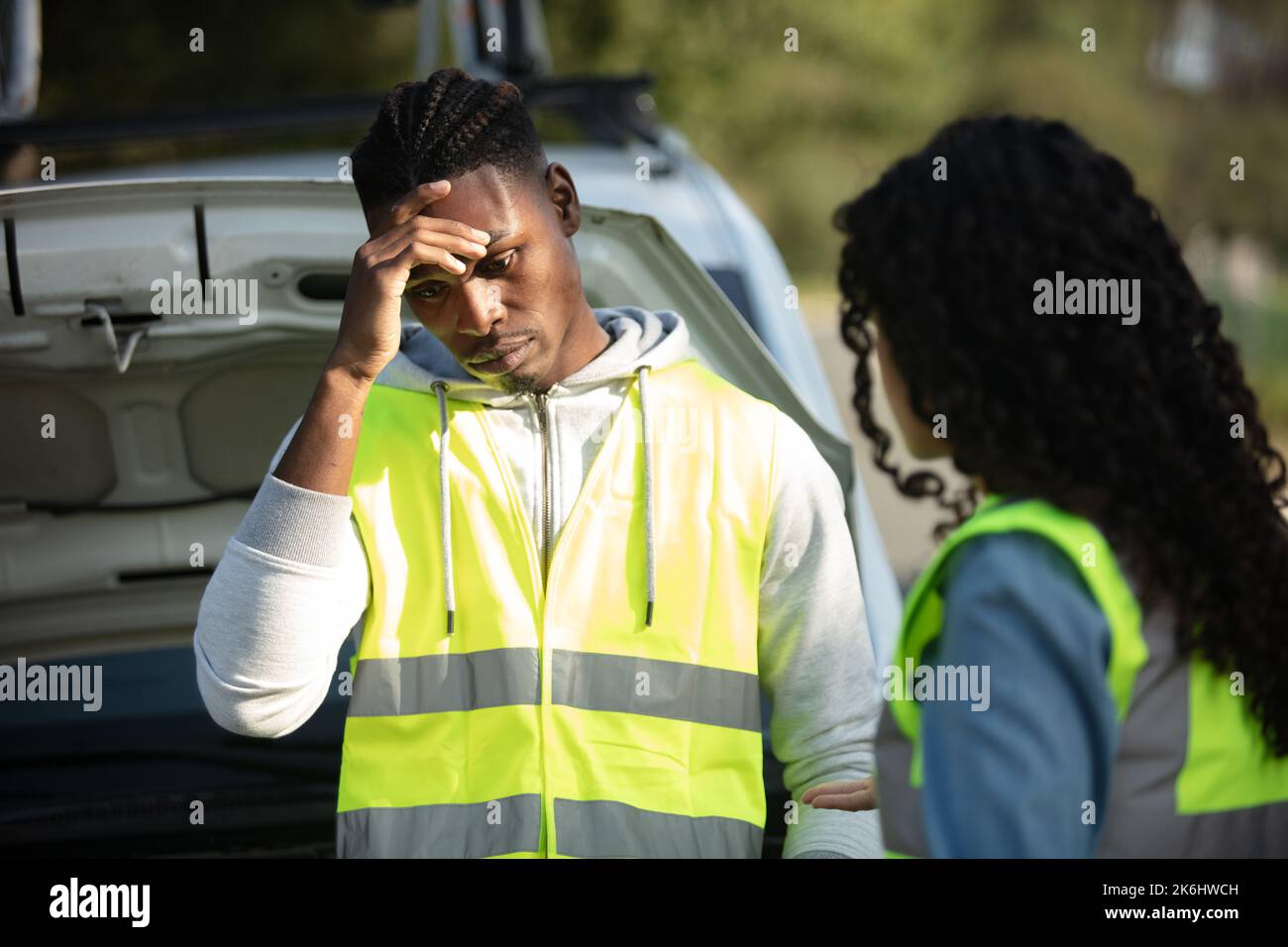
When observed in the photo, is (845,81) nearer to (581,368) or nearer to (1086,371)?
(581,368)

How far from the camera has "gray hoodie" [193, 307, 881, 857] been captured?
1820 millimetres

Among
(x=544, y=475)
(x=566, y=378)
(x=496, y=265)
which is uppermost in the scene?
(x=496, y=265)

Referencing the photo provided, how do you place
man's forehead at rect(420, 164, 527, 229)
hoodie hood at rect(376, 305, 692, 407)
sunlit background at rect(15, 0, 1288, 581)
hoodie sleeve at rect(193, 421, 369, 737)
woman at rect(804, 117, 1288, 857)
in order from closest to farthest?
1. woman at rect(804, 117, 1288, 857)
2. hoodie sleeve at rect(193, 421, 369, 737)
3. man's forehead at rect(420, 164, 527, 229)
4. hoodie hood at rect(376, 305, 692, 407)
5. sunlit background at rect(15, 0, 1288, 581)

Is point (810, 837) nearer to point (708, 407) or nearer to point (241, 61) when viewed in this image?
point (708, 407)

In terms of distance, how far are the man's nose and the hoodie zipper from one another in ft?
0.50

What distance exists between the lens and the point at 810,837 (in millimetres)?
1994

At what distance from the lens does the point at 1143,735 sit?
4.67ft

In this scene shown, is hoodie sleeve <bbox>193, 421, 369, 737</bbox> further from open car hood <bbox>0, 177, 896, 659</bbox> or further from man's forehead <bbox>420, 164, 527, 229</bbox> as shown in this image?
open car hood <bbox>0, 177, 896, 659</bbox>

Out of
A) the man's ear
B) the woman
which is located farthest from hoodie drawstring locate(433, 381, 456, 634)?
the woman

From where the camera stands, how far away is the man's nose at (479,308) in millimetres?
1930

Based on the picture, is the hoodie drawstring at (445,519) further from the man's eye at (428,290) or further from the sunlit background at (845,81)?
the sunlit background at (845,81)

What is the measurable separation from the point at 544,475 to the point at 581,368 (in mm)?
171

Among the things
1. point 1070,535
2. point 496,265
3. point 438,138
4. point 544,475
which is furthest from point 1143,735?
point 438,138

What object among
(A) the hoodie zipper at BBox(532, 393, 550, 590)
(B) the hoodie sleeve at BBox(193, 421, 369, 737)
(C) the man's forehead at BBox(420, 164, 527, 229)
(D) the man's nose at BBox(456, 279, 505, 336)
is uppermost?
(C) the man's forehead at BBox(420, 164, 527, 229)
